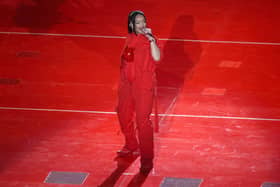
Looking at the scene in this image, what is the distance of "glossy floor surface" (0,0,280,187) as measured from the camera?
26.6 ft

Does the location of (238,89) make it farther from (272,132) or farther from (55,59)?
(55,59)

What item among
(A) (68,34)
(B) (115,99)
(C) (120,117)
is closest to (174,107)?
(B) (115,99)

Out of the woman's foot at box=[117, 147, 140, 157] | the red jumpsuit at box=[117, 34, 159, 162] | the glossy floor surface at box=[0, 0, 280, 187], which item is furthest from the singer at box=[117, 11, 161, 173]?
the glossy floor surface at box=[0, 0, 280, 187]

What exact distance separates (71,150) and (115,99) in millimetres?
1619

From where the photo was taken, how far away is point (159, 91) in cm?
1012

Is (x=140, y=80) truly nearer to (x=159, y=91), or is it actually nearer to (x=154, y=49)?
(x=154, y=49)

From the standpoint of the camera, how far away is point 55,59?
37.0ft

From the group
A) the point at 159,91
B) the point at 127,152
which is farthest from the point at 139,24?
the point at 159,91

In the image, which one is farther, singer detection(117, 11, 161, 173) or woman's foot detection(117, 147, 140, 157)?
woman's foot detection(117, 147, 140, 157)

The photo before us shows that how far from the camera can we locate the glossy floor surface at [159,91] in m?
8.11

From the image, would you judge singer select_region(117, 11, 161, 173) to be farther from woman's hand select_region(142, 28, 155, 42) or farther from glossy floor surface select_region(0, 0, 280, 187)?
glossy floor surface select_region(0, 0, 280, 187)

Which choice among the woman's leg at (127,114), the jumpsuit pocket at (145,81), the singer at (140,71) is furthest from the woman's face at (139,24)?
the woman's leg at (127,114)

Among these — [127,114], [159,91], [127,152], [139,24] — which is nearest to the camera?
[139,24]

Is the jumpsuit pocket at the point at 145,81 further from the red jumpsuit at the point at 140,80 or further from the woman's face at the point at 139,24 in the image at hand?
the woman's face at the point at 139,24
